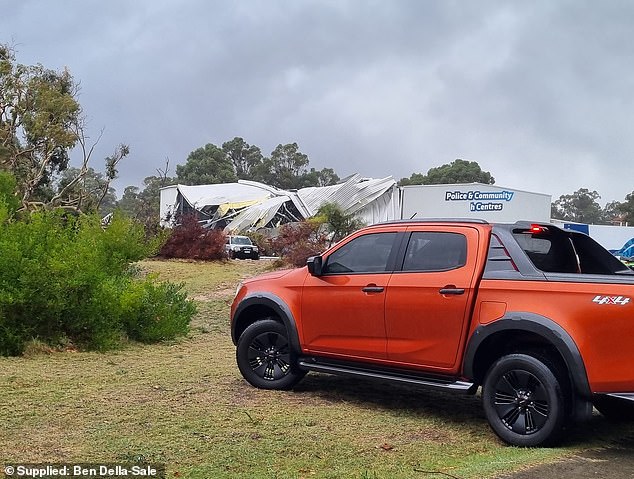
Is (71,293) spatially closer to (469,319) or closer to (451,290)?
(451,290)

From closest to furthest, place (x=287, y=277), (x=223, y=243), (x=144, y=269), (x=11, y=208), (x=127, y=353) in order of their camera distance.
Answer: (x=287, y=277)
(x=127, y=353)
(x=11, y=208)
(x=144, y=269)
(x=223, y=243)

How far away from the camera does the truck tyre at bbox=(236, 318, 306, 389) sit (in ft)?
25.5

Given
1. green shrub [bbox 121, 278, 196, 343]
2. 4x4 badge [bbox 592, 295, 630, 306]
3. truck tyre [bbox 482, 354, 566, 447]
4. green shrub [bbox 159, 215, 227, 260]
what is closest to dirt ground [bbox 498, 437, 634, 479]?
truck tyre [bbox 482, 354, 566, 447]

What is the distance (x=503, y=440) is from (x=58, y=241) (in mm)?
7063

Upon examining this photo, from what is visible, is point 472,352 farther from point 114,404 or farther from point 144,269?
point 144,269

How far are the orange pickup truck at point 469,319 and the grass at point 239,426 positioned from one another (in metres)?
0.39

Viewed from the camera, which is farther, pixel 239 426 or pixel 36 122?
pixel 36 122

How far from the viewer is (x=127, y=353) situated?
10438 millimetres

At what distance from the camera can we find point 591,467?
17.6 ft

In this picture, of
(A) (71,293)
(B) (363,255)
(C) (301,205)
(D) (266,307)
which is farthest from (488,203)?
(B) (363,255)

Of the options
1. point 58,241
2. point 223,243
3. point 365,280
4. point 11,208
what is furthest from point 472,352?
point 223,243

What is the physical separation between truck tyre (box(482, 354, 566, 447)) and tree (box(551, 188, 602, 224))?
→ 118 metres

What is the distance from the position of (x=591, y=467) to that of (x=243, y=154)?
120861mm

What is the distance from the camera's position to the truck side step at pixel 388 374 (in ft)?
20.8
